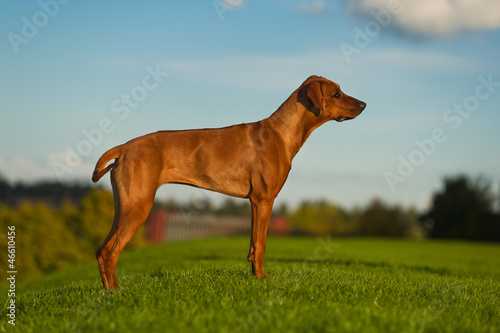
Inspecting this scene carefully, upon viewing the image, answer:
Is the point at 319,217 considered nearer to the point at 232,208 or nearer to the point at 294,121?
the point at 232,208

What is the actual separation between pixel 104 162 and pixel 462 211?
4365cm

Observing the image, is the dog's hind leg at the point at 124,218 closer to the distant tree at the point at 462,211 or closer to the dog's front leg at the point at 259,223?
the dog's front leg at the point at 259,223

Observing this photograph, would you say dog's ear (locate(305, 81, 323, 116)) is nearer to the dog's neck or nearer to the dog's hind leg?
the dog's neck

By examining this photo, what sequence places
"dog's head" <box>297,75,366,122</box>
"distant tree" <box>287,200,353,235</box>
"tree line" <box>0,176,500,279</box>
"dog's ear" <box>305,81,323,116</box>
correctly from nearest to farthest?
"dog's ear" <box>305,81,323,116</box> < "dog's head" <box>297,75,366,122</box> < "tree line" <box>0,176,500,279</box> < "distant tree" <box>287,200,353,235</box>

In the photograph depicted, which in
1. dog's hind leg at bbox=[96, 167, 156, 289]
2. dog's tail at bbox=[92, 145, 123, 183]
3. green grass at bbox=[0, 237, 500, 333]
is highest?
dog's tail at bbox=[92, 145, 123, 183]

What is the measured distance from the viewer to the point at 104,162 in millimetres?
6434

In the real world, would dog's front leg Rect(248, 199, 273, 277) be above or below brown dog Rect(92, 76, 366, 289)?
below

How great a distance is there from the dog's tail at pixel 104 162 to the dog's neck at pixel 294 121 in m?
2.09

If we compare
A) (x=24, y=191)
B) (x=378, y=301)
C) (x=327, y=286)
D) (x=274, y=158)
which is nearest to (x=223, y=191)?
(x=274, y=158)

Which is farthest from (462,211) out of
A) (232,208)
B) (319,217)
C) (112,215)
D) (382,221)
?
(232,208)

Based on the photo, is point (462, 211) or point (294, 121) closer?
point (294, 121)

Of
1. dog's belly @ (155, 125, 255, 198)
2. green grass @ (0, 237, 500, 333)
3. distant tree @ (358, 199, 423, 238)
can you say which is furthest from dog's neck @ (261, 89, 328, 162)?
distant tree @ (358, 199, 423, 238)

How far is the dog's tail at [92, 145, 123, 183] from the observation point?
643 centimetres

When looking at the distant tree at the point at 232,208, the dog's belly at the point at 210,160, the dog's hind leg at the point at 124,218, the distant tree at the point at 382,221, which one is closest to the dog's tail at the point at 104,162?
the dog's hind leg at the point at 124,218
